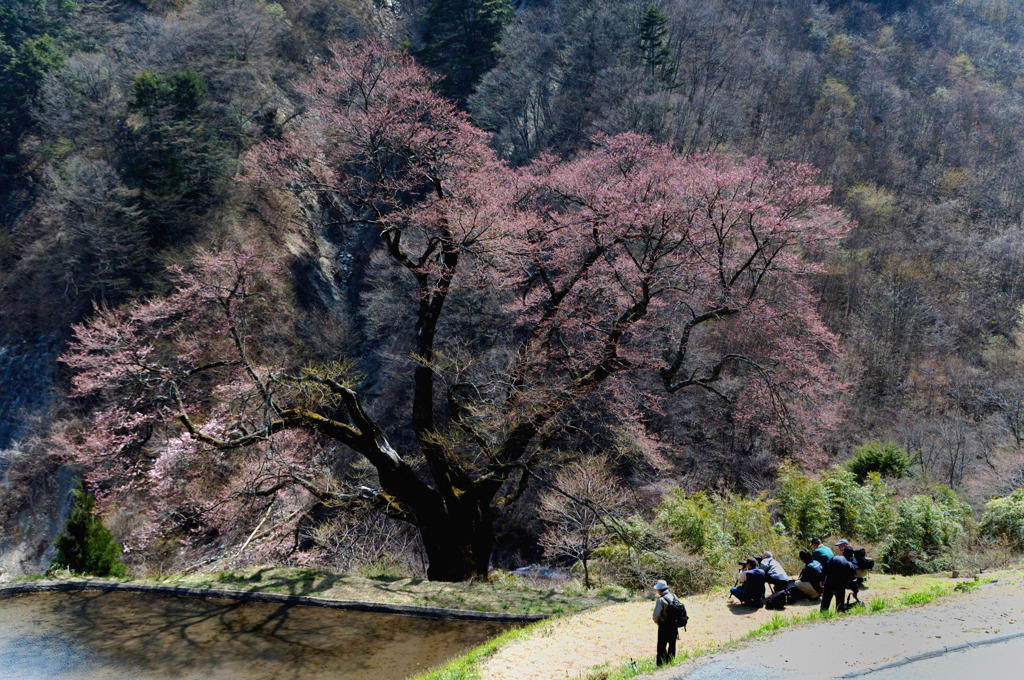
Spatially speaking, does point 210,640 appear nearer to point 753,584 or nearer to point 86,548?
point 86,548

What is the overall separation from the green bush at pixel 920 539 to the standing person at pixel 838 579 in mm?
4005

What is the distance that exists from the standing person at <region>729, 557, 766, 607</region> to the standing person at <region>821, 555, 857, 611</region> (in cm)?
89

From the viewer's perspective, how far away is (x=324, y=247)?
117ft

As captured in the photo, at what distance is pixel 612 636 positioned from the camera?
27.1 ft

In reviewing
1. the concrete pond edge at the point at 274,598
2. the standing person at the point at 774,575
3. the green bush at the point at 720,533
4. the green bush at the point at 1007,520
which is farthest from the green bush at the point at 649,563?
the green bush at the point at 1007,520

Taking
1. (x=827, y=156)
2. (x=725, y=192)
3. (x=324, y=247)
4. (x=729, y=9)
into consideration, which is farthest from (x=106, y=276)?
(x=729, y=9)

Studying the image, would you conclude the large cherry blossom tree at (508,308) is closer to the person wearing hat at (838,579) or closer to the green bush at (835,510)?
the green bush at (835,510)

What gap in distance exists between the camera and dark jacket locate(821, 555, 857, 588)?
7.82 metres

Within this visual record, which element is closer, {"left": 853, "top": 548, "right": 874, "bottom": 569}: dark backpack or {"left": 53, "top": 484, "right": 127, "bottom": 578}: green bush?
{"left": 853, "top": 548, "right": 874, "bottom": 569}: dark backpack

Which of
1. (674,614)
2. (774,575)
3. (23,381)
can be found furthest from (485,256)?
(23,381)

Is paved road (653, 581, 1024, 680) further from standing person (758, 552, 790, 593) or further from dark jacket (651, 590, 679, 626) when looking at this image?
standing person (758, 552, 790, 593)

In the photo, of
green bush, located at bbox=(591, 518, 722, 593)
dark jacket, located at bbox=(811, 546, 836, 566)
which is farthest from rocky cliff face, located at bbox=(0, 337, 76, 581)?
dark jacket, located at bbox=(811, 546, 836, 566)

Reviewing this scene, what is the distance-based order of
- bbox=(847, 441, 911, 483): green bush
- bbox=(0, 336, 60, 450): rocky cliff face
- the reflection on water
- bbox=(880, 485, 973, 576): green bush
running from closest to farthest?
1. the reflection on water
2. bbox=(880, 485, 973, 576): green bush
3. bbox=(847, 441, 911, 483): green bush
4. bbox=(0, 336, 60, 450): rocky cliff face

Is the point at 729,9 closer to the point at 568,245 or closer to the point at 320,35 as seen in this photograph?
the point at 320,35
